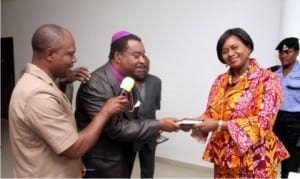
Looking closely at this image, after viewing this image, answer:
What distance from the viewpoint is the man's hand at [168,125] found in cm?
152

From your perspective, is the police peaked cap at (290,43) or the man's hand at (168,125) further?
the police peaked cap at (290,43)

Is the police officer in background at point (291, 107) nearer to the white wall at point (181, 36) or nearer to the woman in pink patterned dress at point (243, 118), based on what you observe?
the white wall at point (181, 36)

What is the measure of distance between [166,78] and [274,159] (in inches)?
96.4

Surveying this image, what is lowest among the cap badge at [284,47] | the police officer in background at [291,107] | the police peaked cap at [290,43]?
the police officer in background at [291,107]

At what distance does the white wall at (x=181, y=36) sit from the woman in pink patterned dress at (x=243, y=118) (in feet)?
5.73

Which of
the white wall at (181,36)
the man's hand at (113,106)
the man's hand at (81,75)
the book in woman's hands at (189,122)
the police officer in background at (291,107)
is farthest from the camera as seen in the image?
the white wall at (181,36)

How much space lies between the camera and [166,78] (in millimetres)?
3990

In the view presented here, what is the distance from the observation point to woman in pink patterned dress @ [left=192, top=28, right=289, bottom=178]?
1.57 metres

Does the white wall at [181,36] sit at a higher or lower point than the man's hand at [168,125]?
higher

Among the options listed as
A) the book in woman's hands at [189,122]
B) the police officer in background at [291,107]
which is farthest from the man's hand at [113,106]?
the police officer in background at [291,107]

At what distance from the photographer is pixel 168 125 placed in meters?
1.55

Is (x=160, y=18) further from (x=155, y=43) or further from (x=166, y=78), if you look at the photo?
(x=166, y=78)

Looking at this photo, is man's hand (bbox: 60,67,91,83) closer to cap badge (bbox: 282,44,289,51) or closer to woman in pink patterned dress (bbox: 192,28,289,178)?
woman in pink patterned dress (bbox: 192,28,289,178)

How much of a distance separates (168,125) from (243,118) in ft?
1.29
